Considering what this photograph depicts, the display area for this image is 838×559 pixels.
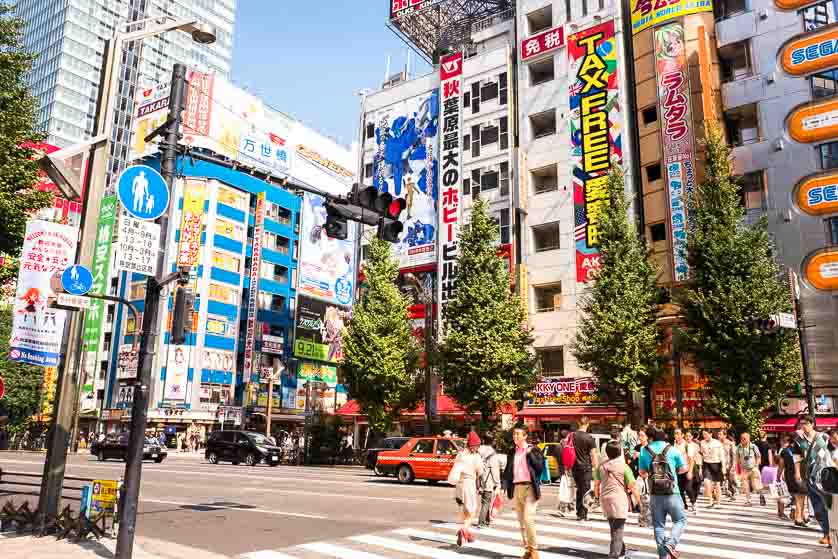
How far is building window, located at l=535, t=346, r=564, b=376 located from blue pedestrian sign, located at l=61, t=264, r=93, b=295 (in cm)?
2614

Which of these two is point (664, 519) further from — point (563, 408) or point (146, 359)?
point (563, 408)

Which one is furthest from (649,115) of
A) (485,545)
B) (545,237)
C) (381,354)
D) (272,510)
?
(485,545)

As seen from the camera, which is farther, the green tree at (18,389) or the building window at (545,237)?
the green tree at (18,389)

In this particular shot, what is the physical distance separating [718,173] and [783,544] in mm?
18540

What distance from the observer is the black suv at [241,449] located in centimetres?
3325

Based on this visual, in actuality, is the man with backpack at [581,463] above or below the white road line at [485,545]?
above

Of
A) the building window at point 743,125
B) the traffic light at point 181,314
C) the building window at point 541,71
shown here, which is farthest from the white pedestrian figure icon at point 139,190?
the building window at point 541,71

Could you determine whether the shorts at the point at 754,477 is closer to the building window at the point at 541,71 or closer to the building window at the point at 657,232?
the building window at the point at 657,232

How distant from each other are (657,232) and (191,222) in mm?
44262

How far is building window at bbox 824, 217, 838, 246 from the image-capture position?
87.3ft

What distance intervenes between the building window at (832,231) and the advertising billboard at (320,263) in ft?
141

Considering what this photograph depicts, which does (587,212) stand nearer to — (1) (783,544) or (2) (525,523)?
(1) (783,544)

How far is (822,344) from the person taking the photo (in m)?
26.0

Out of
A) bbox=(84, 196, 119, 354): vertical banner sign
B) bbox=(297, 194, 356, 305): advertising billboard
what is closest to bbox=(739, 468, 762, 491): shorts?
bbox=(297, 194, 356, 305): advertising billboard
